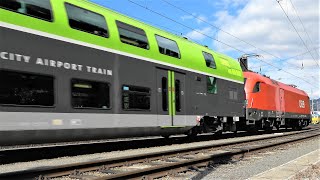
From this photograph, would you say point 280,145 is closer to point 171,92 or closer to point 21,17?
point 171,92

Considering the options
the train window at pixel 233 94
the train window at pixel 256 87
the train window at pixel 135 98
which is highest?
the train window at pixel 256 87

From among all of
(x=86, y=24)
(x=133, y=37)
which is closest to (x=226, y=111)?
(x=133, y=37)

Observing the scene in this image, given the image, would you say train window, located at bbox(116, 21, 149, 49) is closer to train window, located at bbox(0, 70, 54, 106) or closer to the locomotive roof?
the locomotive roof

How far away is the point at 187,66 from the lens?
1491 centimetres

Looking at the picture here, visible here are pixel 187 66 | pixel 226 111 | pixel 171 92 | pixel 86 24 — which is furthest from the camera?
pixel 226 111

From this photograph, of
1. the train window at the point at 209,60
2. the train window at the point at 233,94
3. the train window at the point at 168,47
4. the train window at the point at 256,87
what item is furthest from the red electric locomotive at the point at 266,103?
the train window at the point at 168,47

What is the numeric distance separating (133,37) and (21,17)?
420 cm

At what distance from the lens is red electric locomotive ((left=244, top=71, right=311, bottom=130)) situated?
883 inches

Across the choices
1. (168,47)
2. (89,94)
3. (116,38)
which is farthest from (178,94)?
(89,94)

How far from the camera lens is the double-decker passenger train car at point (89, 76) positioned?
332 inches

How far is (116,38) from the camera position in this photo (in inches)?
448

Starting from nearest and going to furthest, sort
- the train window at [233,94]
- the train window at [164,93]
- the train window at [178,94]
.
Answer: the train window at [164,93]
the train window at [178,94]
the train window at [233,94]

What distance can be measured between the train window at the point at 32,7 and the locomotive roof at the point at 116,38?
113 millimetres

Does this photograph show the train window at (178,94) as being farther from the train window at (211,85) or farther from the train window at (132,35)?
the train window at (211,85)
